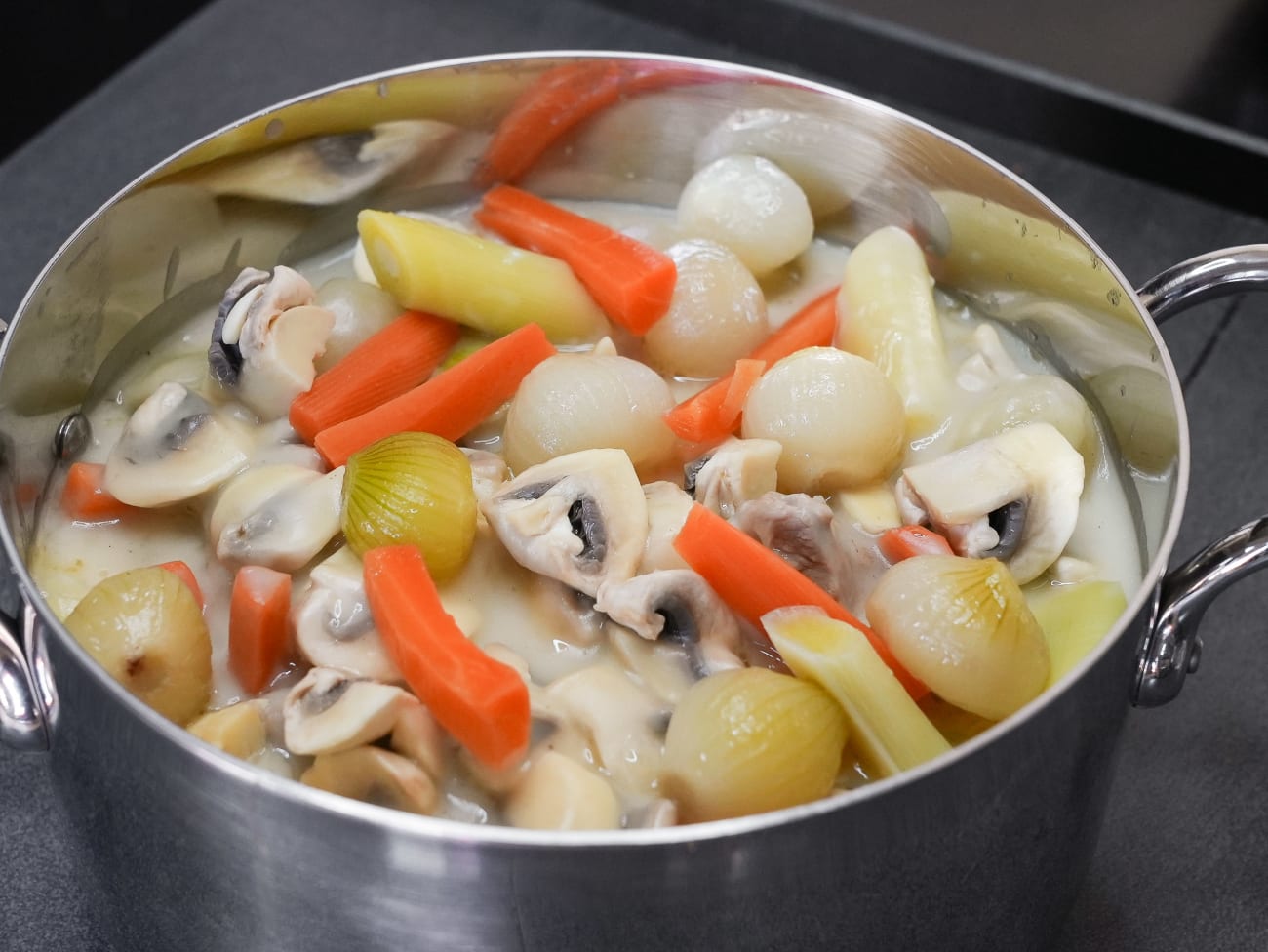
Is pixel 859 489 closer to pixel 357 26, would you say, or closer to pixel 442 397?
pixel 442 397

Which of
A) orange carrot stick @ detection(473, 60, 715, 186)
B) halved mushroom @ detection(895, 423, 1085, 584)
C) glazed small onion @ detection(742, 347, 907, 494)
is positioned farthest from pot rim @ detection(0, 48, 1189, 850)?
orange carrot stick @ detection(473, 60, 715, 186)

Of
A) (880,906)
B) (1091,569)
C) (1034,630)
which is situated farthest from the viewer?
(1091,569)

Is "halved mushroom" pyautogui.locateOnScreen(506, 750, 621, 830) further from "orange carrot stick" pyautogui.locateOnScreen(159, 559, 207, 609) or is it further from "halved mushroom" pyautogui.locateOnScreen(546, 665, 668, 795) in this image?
"orange carrot stick" pyautogui.locateOnScreen(159, 559, 207, 609)

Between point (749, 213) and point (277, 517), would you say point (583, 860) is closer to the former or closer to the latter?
point (277, 517)

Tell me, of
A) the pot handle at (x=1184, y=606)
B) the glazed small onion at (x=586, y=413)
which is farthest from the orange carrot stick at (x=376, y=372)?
the pot handle at (x=1184, y=606)

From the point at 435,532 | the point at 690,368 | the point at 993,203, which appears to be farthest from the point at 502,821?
the point at 993,203
